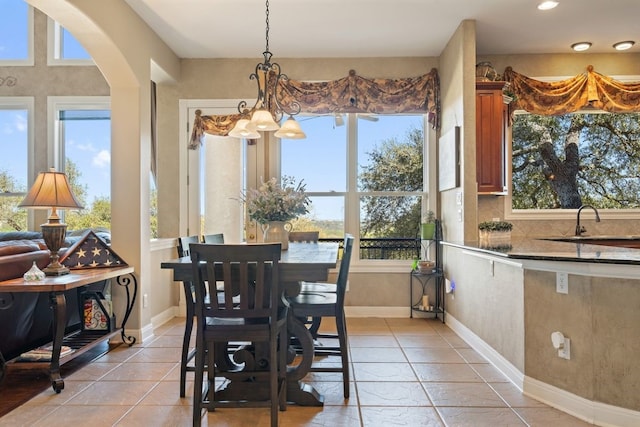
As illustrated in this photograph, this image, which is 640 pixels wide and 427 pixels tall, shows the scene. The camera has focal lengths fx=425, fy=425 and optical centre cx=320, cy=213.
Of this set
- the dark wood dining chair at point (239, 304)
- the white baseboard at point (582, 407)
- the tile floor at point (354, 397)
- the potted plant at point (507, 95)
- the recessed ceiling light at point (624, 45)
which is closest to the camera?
the dark wood dining chair at point (239, 304)

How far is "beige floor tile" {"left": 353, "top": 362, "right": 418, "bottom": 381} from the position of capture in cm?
290

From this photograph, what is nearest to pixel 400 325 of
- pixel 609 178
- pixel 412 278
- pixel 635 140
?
pixel 412 278

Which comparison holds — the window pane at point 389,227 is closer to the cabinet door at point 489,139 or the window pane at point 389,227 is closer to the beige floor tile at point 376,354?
the cabinet door at point 489,139

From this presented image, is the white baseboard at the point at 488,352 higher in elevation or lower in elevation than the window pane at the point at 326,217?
lower

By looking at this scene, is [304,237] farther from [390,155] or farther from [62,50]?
[62,50]

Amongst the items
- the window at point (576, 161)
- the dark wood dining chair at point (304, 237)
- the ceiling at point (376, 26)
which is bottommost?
the dark wood dining chair at point (304, 237)

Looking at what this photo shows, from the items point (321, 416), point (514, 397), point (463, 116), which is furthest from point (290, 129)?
point (514, 397)

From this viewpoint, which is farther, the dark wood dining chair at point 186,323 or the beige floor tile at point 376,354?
the beige floor tile at point 376,354

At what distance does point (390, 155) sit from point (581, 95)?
206 centimetres

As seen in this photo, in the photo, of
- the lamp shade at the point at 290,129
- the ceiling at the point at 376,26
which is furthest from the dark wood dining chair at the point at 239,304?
the ceiling at the point at 376,26

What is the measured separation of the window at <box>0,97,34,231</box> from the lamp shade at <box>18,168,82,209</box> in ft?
8.51

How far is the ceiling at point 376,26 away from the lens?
3588mm

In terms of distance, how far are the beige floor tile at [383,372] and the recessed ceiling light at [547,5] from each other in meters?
3.14

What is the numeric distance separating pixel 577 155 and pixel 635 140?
0.64 metres
